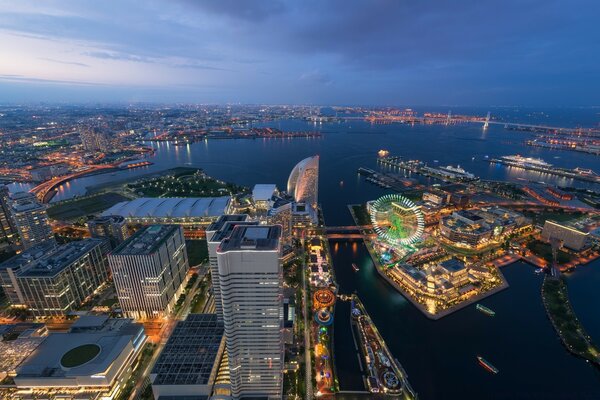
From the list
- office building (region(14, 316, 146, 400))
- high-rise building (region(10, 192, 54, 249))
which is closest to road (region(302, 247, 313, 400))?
office building (region(14, 316, 146, 400))

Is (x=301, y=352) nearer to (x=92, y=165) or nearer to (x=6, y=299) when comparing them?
(x=6, y=299)

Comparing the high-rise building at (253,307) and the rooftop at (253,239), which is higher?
the rooftop at (253,239)

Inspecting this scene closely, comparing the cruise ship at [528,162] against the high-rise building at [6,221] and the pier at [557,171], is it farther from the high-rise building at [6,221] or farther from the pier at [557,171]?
the high-rise building at [6,221]

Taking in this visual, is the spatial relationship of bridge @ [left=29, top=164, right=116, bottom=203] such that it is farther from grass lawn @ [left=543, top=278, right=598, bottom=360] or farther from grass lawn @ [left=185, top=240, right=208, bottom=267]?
grass lawn @ [left=543, top=278, right=598, bottom=360]

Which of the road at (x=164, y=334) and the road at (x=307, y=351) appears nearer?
the road at (x=307, y=351)

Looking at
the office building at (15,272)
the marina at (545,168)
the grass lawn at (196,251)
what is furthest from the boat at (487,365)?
the marina at (545,168)

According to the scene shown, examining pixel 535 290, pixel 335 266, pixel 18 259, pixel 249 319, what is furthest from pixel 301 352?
pixel 18 259
